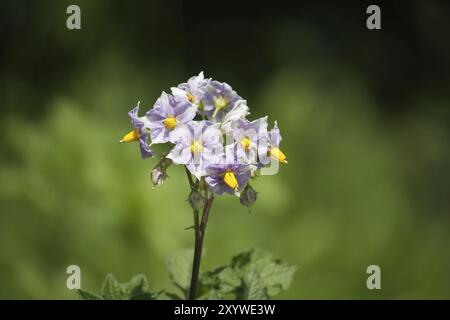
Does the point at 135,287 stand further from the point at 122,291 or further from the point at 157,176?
the point at 157,176

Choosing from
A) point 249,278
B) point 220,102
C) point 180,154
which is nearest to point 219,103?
point 220,102

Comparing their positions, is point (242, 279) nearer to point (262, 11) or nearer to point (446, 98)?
point (262, 11)

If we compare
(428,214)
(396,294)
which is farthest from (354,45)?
(396,294)

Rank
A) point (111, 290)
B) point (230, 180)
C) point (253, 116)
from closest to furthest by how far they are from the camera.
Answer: point (230, 180), point (111, 290), point (253, 116)

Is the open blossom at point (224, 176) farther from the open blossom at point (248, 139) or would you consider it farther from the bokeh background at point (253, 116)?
the bokeh background at point (253, 116)

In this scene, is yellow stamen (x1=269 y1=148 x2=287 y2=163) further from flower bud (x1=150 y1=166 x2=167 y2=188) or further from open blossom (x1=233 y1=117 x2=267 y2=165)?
flower bud (x1=150 y1=166 x2=167 y2=188)

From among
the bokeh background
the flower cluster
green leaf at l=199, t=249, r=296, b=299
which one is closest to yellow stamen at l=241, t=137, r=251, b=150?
the flower cluster
